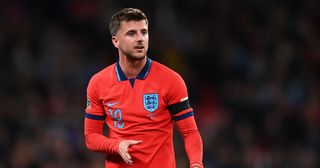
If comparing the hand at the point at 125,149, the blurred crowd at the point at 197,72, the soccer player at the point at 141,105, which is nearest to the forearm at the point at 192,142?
the soccer player at the point at 141,105

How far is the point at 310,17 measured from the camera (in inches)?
500

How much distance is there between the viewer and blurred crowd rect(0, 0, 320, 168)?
1026 cm

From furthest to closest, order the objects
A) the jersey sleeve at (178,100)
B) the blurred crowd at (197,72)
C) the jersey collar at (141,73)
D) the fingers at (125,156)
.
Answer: the blurred crowd at (197,72), the jersey collar at (141,73), the jersey sleeve at (178,100), the fingers at (125,156)

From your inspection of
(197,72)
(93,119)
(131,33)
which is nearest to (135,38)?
(131,33)

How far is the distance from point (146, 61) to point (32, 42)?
5.93 m

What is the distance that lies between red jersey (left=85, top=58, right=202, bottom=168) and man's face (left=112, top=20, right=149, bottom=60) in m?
0.19

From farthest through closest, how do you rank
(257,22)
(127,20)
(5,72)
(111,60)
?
(257,22) < (111,60) < (5,72) < (127,20)

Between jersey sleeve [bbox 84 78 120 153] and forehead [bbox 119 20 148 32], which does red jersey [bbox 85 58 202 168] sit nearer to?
jersey sleeve [bbox 84 78 120 153]

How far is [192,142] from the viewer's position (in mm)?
5422

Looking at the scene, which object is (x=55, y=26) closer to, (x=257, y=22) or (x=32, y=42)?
(x=32, y=42)

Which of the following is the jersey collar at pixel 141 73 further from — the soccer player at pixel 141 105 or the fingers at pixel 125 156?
the fingers at pixel 125 156

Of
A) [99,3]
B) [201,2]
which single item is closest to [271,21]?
[201,2]

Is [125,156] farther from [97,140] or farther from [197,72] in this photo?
[197,72]

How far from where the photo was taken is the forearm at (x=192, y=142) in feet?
17.5
